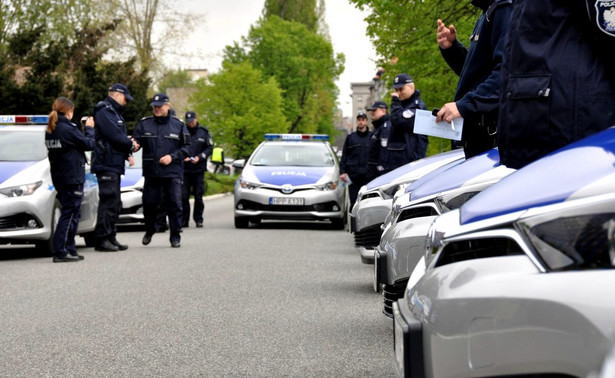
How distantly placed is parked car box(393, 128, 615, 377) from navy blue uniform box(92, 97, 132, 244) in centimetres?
978

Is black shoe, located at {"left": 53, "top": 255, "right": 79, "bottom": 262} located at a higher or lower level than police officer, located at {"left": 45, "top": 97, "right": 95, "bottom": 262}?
lower

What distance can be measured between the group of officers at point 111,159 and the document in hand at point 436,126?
21.4 ft

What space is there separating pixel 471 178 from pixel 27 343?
2808 mm

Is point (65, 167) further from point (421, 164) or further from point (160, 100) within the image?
point (421, 164)

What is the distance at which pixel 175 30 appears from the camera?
1746 inches

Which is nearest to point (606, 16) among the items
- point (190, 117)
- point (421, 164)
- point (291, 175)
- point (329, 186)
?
point (421, 164)

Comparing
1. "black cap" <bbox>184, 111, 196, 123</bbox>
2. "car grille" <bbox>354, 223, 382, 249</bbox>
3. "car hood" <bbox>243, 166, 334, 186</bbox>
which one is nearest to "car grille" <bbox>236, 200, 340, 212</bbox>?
"car hood" <bbox>243, 166, 334, 186</bbox>

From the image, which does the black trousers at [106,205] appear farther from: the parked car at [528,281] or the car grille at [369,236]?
the parked car at [528,281]

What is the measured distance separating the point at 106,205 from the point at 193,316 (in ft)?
18.8

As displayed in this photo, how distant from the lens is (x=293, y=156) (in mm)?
17797

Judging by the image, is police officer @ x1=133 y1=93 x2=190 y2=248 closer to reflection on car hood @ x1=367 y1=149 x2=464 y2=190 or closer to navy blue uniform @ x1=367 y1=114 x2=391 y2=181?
navy blue uniform @ x1=367 y1=114 x2=391 y2=181

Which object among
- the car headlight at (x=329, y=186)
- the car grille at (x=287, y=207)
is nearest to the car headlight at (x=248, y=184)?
the car grille at (x=287, y=207)

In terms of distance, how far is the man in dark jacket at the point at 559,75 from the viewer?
3.57 meters

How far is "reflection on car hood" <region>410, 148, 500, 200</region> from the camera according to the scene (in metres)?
5.25
